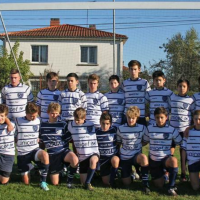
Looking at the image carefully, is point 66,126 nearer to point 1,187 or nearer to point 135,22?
point 1,187

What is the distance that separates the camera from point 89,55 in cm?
1591

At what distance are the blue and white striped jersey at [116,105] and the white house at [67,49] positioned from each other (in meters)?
5.48

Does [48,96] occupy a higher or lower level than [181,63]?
lower

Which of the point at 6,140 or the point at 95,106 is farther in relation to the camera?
the point at 95,106

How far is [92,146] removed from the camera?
14.3 ft

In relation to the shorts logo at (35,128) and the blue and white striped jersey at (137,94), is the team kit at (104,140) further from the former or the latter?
the blue and white striped jersey at (137,94)

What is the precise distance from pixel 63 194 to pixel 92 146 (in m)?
0.78

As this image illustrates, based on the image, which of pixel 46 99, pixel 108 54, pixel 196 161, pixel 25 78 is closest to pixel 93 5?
pixel 46 99

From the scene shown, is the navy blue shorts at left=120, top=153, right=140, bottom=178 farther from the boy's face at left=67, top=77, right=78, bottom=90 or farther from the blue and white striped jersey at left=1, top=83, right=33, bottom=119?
the blue and white striped jersey at left=1, top=83, right=33, bottom=119

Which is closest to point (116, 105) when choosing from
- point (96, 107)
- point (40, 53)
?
point (96, 107)

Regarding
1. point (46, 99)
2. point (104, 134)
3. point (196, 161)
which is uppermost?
point (46, 99)

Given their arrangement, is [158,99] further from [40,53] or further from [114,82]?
[40,53]

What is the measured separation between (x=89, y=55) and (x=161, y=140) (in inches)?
476

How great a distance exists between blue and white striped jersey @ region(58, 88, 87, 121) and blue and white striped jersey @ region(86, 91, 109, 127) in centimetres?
10
